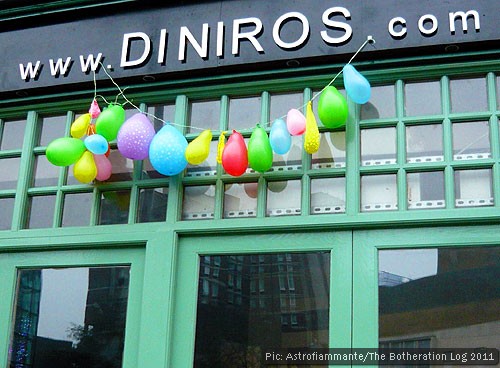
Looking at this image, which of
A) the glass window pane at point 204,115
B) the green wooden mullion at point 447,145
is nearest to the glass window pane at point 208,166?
the glass window pane at point 204,115

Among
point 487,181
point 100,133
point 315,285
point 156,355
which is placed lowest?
point 156,355

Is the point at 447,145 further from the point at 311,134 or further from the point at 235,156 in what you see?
the point at 235,156

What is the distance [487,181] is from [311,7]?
1610 mm

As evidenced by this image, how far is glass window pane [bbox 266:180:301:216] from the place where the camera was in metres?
4.73

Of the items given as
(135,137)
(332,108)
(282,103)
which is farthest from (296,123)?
(135,137)

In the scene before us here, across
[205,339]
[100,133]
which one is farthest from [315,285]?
[100,133]

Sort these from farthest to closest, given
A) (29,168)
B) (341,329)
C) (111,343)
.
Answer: (29,168) < (111,343) < (341,329)

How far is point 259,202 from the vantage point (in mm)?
4770

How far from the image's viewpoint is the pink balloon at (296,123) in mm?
4559

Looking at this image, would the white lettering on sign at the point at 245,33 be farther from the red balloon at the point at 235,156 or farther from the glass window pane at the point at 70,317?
the glass window pane at the point at 70,317

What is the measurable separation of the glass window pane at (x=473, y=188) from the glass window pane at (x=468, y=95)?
419 mm

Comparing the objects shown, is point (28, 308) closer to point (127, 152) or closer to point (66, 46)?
point (127, 152)

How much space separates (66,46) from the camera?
5484 millimetres

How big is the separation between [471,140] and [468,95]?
1.00 feet
